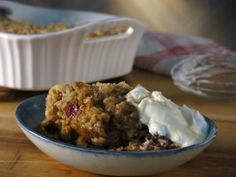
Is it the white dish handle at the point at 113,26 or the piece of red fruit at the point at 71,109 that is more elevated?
the piece of red fruit at the point at 71,109

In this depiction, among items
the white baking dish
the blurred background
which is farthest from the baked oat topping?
the blurred background

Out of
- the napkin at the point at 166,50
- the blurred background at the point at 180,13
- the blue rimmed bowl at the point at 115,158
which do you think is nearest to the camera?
the blue rimmed bowl at the point at 115,158

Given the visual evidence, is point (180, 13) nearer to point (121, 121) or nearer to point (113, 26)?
point (113, 26)

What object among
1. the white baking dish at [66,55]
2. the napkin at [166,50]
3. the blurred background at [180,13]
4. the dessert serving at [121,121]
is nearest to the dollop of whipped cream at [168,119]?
the dessert serving at [121,121]

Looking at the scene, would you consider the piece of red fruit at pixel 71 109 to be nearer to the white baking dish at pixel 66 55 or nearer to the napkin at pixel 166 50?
the white baking dish at pixel 66 55

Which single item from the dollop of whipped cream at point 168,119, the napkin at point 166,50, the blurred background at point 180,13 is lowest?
the blurred background at point 180,13

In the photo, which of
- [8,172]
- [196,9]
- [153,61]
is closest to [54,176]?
[8,172]

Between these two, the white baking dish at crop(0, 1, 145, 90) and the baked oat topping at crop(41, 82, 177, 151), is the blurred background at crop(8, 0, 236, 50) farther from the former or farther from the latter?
the baked oat topping at crop(41, 82, 177, 151)
